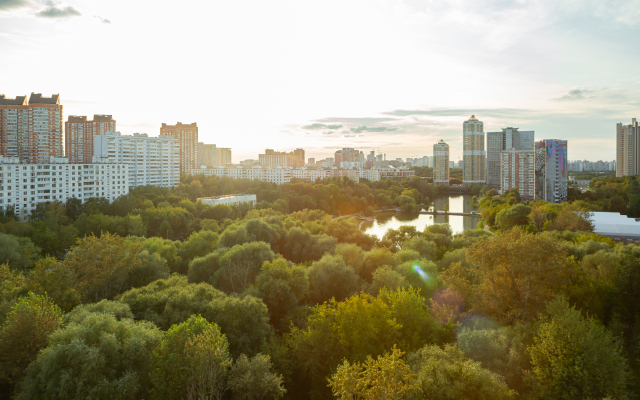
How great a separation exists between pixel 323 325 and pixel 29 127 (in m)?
31.5

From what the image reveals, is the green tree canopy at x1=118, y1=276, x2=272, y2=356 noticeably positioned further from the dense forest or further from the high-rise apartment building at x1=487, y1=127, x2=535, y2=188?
the high-rise apartment building at x1=487, y1=127, x2=535, y2=188

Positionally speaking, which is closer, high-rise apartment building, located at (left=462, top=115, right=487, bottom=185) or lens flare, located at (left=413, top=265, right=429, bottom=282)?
lens flare, located at (left=413, top=265, right=429, bottom=282)

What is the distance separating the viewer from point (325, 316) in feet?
20.1

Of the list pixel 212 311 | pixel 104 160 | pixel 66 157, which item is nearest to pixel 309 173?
pixel 104 160

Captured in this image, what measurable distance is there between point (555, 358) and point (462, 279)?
111 inches

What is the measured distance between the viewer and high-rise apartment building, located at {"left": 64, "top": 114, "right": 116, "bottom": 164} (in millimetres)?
33938

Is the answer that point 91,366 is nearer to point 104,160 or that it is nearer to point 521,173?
point 104,160

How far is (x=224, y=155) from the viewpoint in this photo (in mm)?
72500

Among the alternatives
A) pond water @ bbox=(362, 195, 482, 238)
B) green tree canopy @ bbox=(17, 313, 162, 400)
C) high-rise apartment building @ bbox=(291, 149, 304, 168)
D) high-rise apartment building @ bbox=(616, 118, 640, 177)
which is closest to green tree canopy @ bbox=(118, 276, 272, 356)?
green tree canopy @ bbox=(17, 313, 162, 400)

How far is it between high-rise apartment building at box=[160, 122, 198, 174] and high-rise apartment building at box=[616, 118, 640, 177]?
48.5m

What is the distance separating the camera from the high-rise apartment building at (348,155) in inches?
3324

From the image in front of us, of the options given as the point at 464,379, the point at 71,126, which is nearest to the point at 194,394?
the point at 464,379

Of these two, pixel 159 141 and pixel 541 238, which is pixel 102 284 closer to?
pixel 541 238

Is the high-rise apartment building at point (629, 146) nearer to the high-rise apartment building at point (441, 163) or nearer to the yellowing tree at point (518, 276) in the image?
the high-rise apartment building at point (441, 163)
